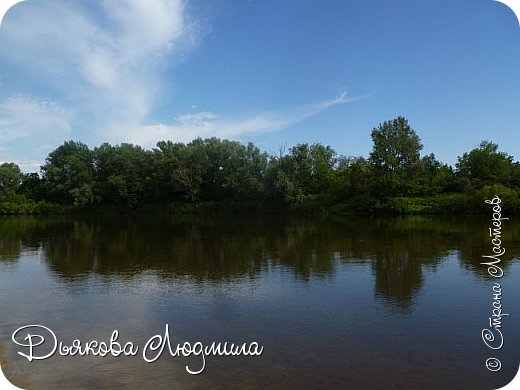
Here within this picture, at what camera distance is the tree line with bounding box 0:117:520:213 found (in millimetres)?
49000

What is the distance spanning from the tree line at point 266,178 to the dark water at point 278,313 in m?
30.7

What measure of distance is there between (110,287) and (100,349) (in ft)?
17.9

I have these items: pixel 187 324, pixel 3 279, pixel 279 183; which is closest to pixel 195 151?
pixel 279 183

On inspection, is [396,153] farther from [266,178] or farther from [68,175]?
[68,175]

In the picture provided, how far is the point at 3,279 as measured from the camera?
14945 mm

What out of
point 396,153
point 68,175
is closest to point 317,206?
point 396,153

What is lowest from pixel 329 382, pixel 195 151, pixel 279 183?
pixel 329 382

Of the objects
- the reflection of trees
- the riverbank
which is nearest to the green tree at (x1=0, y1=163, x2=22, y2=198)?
the riverbank

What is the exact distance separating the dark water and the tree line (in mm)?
30652

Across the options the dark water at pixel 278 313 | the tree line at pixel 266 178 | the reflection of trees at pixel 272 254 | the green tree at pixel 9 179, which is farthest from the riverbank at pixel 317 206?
the dark water at pixel 278 313

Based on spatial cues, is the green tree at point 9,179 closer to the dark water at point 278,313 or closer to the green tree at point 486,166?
the dark water at point 278,313

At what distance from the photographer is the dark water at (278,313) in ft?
23.2

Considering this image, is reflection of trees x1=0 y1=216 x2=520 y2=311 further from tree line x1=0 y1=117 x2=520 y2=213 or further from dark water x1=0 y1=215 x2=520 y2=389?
tree line x1=0 y1=117 x2=520 y2=213

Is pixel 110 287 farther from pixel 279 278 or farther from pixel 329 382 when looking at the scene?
pixel 329 382
